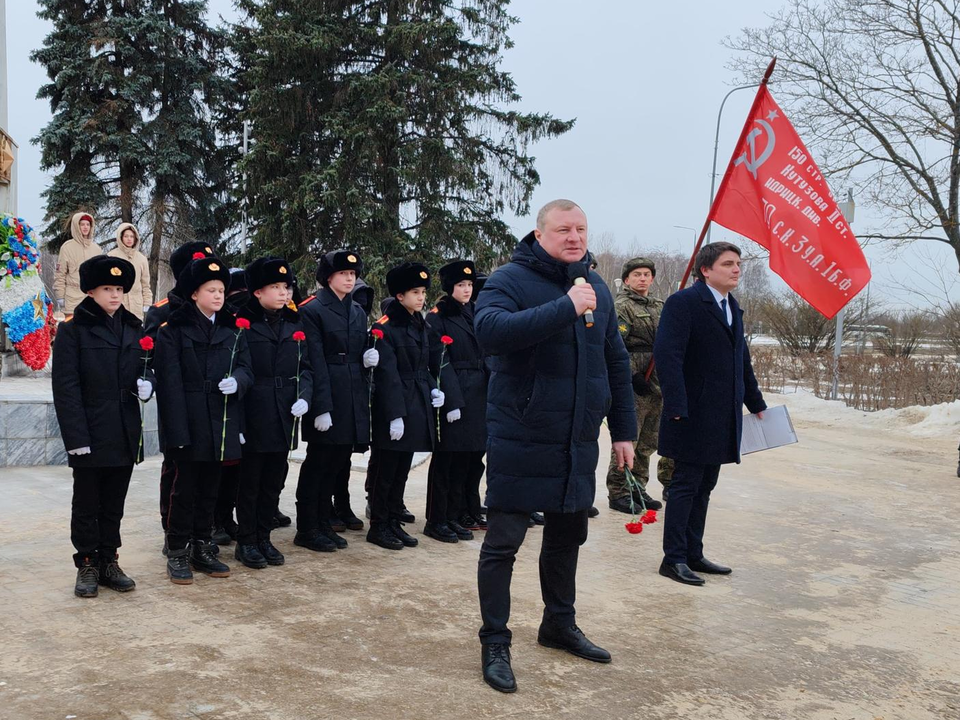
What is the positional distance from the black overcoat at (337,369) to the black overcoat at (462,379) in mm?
580

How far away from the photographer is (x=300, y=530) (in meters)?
5.79

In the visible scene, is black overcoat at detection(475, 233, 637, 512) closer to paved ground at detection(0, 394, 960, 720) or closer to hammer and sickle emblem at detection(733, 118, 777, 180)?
paved ground at detection(0, 394, 960, 720)

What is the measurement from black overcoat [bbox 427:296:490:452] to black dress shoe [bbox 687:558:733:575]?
1.63 m

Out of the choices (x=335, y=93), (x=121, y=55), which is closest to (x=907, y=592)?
(x=335, y=93)

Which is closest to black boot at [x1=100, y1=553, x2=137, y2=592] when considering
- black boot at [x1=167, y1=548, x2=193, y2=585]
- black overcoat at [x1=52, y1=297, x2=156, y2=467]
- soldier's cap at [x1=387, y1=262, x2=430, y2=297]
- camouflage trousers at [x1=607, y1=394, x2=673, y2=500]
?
black boot at [x1=167, y1=548, x2=193, y2=585]

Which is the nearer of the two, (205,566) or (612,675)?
(612,675)

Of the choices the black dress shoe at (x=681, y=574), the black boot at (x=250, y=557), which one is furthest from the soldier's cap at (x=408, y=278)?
the black dress shoe at (x=681, y=574)

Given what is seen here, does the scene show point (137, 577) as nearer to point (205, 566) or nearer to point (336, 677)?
point (205, 566)

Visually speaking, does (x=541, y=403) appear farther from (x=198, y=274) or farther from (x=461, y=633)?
(x=198, y=274)

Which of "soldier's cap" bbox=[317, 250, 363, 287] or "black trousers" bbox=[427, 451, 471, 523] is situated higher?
"soldier's cap" bbox=[317, 250, 363, 287]

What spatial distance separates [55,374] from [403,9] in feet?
66.5

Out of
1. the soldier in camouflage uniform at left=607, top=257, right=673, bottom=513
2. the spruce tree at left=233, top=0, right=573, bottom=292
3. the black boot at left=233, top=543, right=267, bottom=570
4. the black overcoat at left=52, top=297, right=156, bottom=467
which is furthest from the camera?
the spruce tree at left=233, top=0, right=573, bottom=292

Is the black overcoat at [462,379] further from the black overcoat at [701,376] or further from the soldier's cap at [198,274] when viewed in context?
the soldier's cap at [198,274]

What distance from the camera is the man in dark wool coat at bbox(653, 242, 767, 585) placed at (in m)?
5.25
